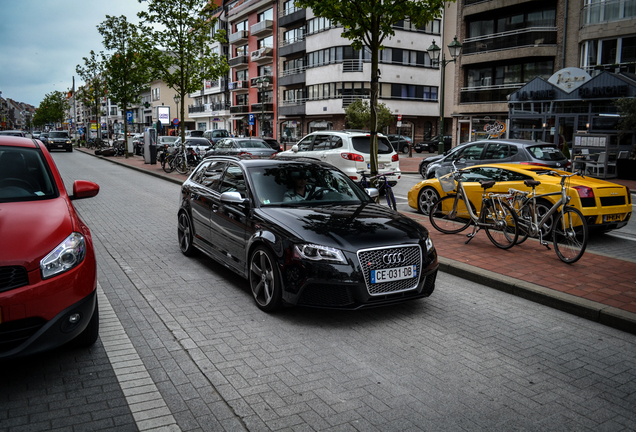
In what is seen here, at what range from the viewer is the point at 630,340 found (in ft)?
15.5

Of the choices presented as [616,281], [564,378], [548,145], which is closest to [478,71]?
[548,145]

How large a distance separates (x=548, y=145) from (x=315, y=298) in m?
11.1

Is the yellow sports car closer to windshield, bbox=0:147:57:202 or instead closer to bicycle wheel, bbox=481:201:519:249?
bicycle wheel, bbox=481:201:519:249

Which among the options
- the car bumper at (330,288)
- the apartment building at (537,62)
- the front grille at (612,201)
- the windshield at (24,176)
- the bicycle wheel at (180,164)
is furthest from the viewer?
the apartment building at (537,62)

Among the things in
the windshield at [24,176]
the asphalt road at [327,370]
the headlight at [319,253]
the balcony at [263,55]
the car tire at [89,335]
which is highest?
the balcony at [263,55]

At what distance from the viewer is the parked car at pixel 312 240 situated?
4.74m

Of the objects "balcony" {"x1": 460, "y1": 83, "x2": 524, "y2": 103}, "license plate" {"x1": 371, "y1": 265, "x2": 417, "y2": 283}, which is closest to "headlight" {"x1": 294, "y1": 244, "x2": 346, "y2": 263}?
"license plate" {"x1": 371, "y1": 265, "x2": 417, "y2": 283}

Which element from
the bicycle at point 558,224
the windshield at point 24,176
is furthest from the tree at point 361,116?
the windshield at point 24,176

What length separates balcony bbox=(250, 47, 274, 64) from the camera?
59756mm

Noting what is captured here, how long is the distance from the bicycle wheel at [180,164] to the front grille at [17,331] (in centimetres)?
1947

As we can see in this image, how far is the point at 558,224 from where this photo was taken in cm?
736

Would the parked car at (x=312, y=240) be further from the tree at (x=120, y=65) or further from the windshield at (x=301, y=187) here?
the tree at (x=120, y=65)

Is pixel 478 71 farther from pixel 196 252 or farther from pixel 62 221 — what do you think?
pixel 62 221

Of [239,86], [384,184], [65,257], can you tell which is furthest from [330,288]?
[239,86]
